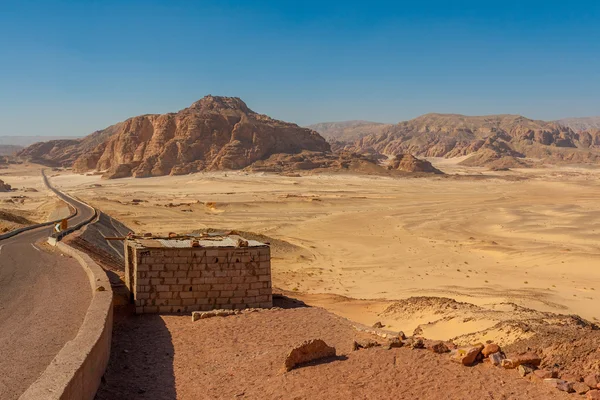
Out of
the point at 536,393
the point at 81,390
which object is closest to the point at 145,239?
the point at 81,390

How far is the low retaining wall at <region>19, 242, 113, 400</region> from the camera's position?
521 centimetres

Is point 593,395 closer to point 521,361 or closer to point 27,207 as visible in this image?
Answer: point 521,361

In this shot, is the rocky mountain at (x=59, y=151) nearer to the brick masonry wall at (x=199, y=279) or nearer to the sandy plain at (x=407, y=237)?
the sandy plain at (x=407, y=237)

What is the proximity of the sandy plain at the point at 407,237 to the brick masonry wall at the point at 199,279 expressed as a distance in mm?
2489

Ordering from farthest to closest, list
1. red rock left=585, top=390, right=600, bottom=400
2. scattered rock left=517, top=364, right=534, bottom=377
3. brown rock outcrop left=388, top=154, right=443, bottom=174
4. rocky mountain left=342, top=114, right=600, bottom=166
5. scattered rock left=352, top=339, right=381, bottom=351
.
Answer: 1. rocky mountain left=342, top=114, right=600, bottom=166
2. brown rock outcrop left=388, top=154, right=443, bottom=174
3. scattered rock left=352, top=339, right=381, bottom=351
4. scattered rock left=517, top=364, right=534, bottom=377
5. red rock left=585, top=390, right=600, bottom=400

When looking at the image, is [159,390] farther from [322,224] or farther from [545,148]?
[545,148]

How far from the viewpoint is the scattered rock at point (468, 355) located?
7.04 meters

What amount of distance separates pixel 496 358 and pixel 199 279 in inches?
257

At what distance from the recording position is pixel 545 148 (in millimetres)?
155875

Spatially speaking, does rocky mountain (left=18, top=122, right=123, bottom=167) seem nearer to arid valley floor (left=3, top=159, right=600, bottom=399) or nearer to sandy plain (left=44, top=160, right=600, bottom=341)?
sandy plain (left=44, top=160, right=600, bottom=341)

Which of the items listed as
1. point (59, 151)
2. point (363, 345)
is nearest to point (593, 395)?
point (363, 345)

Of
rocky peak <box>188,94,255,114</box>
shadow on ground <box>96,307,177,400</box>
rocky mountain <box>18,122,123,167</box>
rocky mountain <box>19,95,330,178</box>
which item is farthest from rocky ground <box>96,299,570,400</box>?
rocky mountain <box>18,122,123,167</box>

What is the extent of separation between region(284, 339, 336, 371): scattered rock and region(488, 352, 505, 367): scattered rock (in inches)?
84.9

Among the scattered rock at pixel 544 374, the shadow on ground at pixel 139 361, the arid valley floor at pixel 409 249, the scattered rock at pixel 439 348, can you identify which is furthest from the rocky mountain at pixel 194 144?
the scattered rock at pixel 544 374
